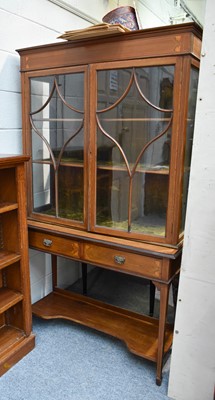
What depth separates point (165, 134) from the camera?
4.62ft

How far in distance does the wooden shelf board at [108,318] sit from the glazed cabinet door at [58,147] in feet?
2.06

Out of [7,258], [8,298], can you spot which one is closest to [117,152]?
[7,258]

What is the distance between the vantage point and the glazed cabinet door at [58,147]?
1.63 meters

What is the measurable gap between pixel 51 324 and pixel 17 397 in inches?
22.8

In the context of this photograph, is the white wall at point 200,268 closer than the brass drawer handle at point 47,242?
Yes

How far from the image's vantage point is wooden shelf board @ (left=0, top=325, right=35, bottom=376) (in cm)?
165

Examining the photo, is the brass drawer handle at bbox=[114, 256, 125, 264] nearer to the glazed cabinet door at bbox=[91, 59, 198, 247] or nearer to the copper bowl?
the glazed cabinet door at bbox=[91, 59, 198, 247]

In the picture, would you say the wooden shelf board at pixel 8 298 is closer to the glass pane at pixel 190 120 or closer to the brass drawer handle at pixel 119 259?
the brass drawer handle at pixel 119 259

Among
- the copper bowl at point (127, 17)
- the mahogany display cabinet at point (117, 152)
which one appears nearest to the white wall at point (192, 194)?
the mahogany display cabinet at point (117, 152)

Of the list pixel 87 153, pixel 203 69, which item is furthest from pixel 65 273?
pixel 203 69

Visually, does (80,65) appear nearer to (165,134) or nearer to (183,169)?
(165,134)

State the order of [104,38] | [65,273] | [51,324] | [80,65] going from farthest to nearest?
[65,273]
[51,324]
[80,65]
[104,38]

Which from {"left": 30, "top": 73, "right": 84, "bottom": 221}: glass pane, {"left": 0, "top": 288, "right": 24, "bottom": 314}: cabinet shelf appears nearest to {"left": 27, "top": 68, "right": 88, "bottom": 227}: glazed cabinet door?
{"left": 30, "top": 73, "right": 84, "bottom": 221}: glass pane

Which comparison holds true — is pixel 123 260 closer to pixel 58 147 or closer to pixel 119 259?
pixel 119 259
